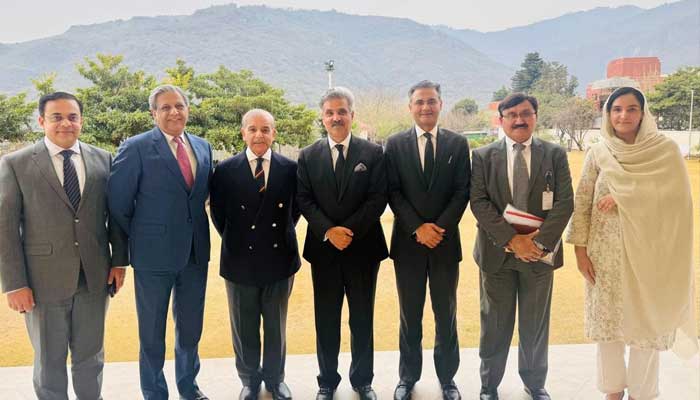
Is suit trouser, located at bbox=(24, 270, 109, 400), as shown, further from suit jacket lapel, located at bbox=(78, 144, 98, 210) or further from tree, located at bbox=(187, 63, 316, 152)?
tree, located at bbox=(187, 63, 316, 152)

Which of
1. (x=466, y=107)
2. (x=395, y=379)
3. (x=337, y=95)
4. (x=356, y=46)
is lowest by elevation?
(x=395, y=379)

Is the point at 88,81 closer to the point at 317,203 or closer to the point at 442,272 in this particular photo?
the point at 317,203

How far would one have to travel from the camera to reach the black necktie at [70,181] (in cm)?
226

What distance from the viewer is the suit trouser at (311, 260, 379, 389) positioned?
8.20 feet

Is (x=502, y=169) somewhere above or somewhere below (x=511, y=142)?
below

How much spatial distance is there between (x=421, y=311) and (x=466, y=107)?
6684mm

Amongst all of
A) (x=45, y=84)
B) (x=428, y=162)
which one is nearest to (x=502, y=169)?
(x=428, y=162)

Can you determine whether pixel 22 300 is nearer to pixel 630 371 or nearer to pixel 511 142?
pixel 511 142

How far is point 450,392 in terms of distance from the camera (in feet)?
8.57

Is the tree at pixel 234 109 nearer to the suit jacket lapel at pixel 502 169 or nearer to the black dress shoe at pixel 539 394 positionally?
the suit jacket lapel at pixel 502 169

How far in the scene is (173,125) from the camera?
7.91 ft

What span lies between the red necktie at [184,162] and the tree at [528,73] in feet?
31.2

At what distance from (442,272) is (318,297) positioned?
704mm

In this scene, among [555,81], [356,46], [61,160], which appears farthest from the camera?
[356,46]
